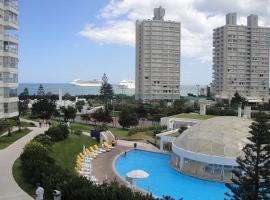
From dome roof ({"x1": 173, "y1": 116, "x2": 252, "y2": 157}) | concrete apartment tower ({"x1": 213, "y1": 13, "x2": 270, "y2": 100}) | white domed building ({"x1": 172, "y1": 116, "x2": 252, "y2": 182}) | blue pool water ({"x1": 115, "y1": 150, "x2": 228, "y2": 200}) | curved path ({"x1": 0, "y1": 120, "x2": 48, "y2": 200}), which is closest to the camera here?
curved path ({"x1": 0, "y1": 120, "x2": 48, "y2": 200})

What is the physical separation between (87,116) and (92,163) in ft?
105

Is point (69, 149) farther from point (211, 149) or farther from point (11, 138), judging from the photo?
point (211, 149)

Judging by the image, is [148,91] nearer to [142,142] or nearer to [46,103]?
[46,103]

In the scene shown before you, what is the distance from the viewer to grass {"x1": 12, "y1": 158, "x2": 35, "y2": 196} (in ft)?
64.0

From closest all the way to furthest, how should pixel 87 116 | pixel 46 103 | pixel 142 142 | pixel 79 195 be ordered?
pixel 79 195 < pixel 142 142 < pixel 46 103 < pixel 87 116

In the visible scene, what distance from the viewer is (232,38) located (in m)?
127

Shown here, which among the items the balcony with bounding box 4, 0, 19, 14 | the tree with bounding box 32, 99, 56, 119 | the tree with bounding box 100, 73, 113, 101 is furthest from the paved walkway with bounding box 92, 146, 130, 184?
the tree with bounding box 100, 73, 113, 101

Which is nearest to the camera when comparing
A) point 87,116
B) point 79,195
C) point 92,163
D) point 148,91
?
point 79,195

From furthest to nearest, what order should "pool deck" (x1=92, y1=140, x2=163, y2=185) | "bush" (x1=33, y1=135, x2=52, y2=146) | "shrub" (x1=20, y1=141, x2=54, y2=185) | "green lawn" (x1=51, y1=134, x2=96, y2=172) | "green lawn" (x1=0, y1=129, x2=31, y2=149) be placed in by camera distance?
"green lawn" (x1=0, y1=129, x2=31, y2=149), "bush" (x1=33, y1=135, x2=52, y2=146), "green lawn" (x1=51, y1=134, x2=96, y2=172), "pool deck" (x1=92, y1=140, x2=163, y2=185), "shrub" (x1=20, y1=141, x2=54, y2=185)

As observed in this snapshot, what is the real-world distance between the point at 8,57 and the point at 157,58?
84.8 metres

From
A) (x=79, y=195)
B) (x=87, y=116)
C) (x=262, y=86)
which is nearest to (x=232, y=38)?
(x=262, y=86)

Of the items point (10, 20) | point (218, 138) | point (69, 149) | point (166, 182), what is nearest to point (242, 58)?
point (10, 20)

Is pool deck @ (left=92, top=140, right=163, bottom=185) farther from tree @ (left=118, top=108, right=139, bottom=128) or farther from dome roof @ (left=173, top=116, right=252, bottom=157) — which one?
tree @ (left=118, top=108, right=139, bottom=128)

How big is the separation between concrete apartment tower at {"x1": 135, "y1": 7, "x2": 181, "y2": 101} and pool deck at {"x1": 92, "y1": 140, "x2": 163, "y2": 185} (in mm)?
75485
